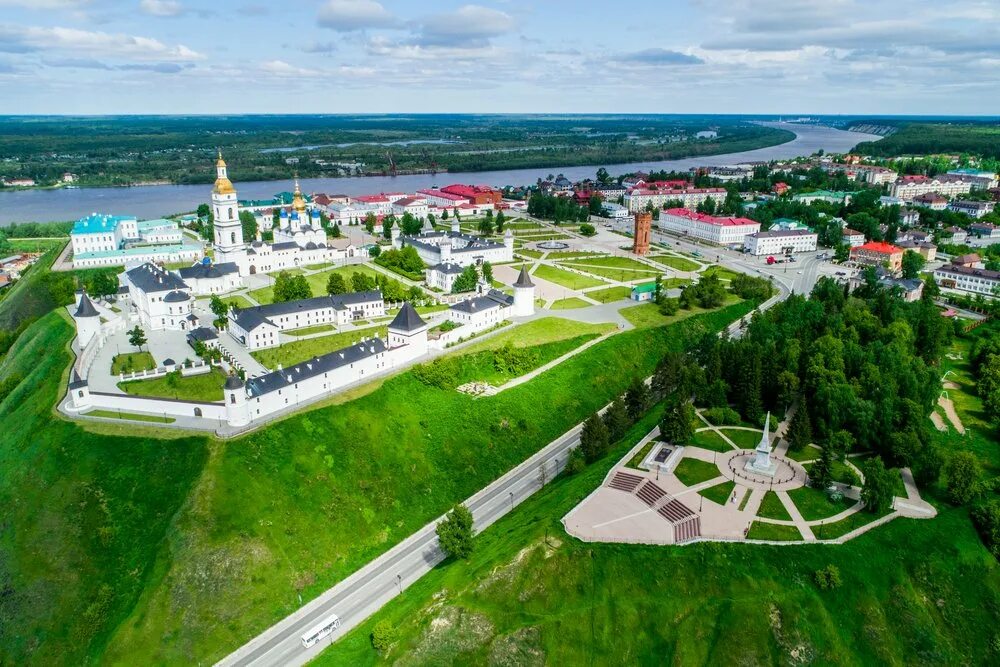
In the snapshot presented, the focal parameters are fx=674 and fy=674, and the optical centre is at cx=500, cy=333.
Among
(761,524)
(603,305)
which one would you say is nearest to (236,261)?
(603,305)

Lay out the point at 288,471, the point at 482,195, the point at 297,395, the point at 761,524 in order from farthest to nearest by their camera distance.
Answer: the point at 482,195 → the point at 297,395 → the point at 288,471 → the point at 761,524

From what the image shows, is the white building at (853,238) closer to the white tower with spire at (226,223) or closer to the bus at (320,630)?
the white tower with spire at (226,223)

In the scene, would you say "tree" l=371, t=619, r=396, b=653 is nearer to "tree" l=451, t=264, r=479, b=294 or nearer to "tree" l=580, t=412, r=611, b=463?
"tree" l=580, t=412, r=611, b=463

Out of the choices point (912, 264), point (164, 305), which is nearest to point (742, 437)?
point (164, 305)

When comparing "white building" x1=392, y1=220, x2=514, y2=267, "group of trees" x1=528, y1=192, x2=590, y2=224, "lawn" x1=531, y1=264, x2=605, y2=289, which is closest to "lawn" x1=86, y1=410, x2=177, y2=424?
"white building" x1=392, y1=220, x2=514, y2=267

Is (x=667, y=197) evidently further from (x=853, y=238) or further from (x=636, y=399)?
(x=636, y=399)

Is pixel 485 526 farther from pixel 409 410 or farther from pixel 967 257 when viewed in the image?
pixel 967 257
